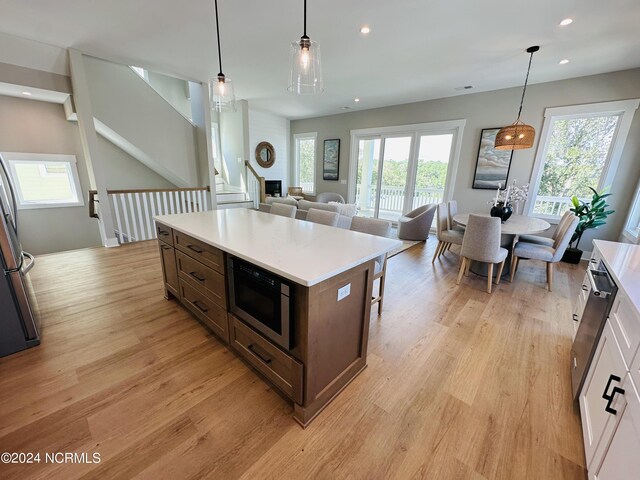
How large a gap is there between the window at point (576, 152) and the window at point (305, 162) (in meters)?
5.27

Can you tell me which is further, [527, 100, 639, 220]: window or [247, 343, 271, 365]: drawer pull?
[527, 100, 639, 220]: window

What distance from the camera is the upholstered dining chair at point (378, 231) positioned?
236cm

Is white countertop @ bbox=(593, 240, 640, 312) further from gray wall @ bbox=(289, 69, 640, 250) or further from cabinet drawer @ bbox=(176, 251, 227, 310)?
gray wall @ bbox=(289, 69, 640, 250)

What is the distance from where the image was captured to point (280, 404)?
1.53 metres

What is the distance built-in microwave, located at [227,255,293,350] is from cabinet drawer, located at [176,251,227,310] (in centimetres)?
11

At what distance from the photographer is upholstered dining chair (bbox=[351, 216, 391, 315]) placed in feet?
Result: 7.75

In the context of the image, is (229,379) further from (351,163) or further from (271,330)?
(351,163)

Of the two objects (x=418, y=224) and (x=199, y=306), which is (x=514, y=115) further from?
(x=199, y=306)

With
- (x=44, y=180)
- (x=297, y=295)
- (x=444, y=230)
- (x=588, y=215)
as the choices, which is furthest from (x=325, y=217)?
(x=44, y=180)

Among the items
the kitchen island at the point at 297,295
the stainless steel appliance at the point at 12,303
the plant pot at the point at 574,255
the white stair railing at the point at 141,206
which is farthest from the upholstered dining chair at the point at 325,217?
the plant pot at the point at 574,255

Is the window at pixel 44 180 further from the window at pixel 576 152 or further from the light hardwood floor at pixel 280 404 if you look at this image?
the window at pixel 576 152

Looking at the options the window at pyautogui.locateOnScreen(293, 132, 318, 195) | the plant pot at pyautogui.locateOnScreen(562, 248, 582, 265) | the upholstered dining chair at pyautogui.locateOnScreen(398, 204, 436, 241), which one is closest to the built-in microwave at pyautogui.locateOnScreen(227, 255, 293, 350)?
the upholstered dining chair at pyautogui.locateOnScreen(398, 204, 436, 241)

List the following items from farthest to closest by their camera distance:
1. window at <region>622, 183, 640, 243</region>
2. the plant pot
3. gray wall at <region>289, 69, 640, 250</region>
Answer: the plant pot < gray wall at <region>289, 69, 640, 250</region> < window at <region>622, 183, 640, 243</region>

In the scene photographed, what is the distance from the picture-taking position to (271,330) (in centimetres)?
145
